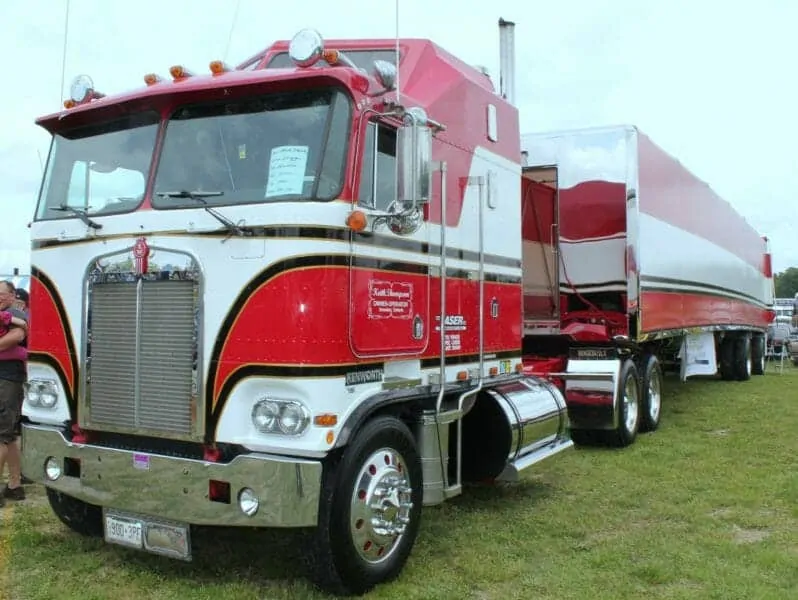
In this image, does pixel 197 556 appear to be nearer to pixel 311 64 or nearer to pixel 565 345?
pixel 311 64

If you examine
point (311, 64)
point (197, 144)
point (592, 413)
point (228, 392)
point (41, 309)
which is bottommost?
point (592, 413)

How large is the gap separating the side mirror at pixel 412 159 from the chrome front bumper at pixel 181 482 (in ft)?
5.12

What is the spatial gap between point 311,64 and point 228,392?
1.90m

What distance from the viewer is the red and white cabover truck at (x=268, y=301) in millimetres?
4273

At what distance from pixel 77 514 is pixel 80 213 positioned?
2173 millimetres

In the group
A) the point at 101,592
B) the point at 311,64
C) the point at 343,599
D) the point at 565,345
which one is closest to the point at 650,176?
the point at 565,345

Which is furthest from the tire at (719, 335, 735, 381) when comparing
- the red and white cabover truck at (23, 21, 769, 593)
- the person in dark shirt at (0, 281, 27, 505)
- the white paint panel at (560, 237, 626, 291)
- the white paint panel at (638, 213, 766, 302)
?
the person in dark shirt at (0, 281, 27, 505)

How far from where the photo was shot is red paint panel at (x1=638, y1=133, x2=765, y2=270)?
9.60 m

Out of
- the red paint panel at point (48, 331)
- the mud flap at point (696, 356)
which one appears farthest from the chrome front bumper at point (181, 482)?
the mud flap at point (696, 356)

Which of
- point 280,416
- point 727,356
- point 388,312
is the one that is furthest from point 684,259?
point 280,416

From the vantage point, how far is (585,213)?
957 centimetres

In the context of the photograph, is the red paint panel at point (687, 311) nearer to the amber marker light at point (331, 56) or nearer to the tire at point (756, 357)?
the tire at point (756, 357)

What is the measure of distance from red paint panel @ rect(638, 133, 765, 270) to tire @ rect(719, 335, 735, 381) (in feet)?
6.47

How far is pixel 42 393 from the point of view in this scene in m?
5.16
